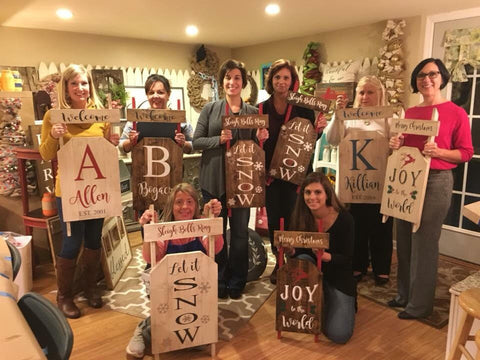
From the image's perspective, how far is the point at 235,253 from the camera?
256cm

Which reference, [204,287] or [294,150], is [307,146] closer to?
[294,150]

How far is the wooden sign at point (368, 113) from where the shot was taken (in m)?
2.34

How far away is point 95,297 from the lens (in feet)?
8.31

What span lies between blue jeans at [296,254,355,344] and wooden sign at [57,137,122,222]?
1.11 meters

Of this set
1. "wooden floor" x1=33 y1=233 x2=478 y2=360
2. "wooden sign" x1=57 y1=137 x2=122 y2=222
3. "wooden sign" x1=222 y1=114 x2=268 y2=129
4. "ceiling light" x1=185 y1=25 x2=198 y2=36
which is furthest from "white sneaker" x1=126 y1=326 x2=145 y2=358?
"ceiling light" x1=185 y1=25 x2=198 y2=36

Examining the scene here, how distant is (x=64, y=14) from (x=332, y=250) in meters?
2.76

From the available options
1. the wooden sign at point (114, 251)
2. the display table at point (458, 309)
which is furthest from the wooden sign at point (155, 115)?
the display table at point (458, 309)

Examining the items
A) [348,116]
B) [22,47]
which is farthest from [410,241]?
[22,47]

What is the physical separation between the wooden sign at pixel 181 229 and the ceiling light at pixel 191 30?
8.53 ft

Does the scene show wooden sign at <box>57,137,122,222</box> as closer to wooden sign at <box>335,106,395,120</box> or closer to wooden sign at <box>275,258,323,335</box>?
wooden sign at <box>275,258,323,335</box>

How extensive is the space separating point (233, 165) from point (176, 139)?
362 mm

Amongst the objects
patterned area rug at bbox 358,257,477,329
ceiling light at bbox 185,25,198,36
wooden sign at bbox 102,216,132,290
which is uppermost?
ceiling light at bbox 185,25,198,36

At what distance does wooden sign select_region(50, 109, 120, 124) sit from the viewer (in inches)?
80.2

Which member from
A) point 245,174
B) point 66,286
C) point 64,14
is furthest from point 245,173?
point 64,14
